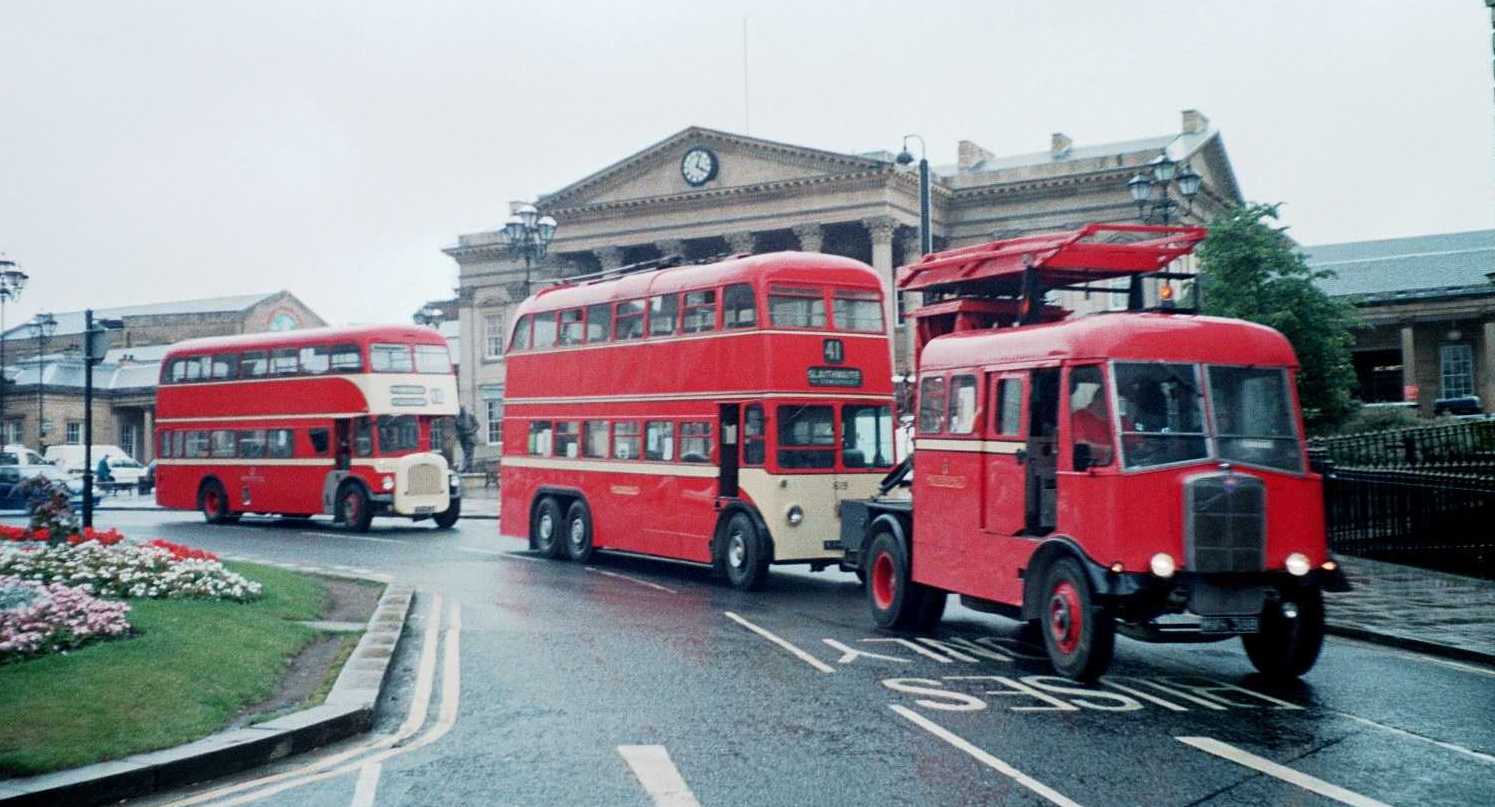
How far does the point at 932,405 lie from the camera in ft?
44.6

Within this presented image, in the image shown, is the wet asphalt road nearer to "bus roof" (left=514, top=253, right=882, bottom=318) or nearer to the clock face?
"bus roof" (left=514, top=253, right=882, bottom=318)

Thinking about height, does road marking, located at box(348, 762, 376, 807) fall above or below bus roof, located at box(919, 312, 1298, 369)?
below

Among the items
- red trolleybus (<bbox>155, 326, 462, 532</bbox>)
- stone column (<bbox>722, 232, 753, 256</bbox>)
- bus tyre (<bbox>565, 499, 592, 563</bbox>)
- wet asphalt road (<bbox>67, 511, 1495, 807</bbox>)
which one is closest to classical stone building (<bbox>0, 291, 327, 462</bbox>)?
stone column (<bbox>722, 232, 753, 256</bbox>)

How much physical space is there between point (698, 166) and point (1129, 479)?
185ft

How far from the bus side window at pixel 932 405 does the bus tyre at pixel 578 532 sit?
9.69m

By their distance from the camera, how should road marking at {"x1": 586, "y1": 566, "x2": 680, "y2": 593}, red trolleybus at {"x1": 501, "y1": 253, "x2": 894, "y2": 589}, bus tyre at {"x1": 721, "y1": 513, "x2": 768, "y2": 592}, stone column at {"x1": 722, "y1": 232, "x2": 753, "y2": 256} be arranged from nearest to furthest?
1. bus tyre at {"x1": 721, "y1": 513, "x2": 768, "y2": 592}
2. red trolleybus at {"x1": 501, "y1": 253, "x2": 894, "y2": 589}
3. road marking at {"x1": 586, "y1": 566, "x2": 680, "y2": 593}
4. stone column at {"x1": 722, "y1": 232, "x2": 753, "y2": 256}

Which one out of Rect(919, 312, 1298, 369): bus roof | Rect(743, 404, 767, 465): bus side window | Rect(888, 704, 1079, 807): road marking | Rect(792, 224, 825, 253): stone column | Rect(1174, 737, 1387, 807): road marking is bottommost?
Rect(1174, 737, 1387, 807): road marking

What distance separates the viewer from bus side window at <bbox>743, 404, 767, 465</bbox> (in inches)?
723

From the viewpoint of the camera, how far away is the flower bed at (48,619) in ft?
32.8

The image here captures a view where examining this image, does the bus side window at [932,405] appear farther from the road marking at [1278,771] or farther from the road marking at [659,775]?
the road marking at [659,775]

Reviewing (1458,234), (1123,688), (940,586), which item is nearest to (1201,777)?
(1123,688)

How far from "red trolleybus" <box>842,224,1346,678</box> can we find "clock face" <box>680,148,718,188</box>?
52870mm

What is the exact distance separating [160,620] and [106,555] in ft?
11.3

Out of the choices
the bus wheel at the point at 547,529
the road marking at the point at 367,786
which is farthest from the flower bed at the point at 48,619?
the bus wheel at the point at 547,529
